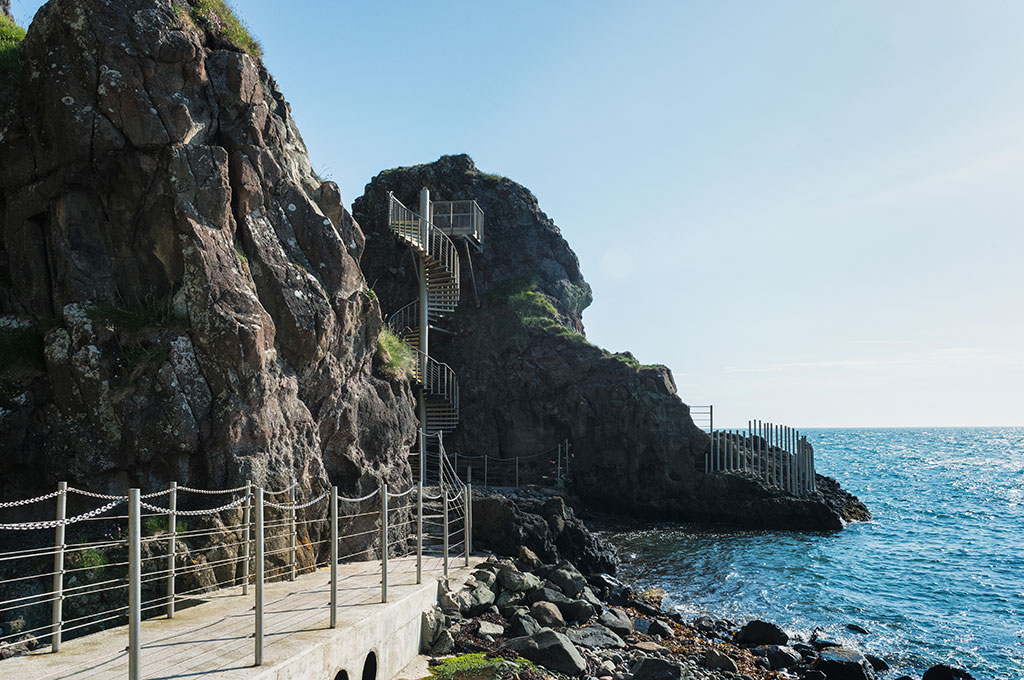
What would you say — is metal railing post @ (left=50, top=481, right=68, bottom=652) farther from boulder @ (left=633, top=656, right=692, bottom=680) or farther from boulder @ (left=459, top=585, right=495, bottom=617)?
boulder @ (left=633, top=656, right=692, bottom=680)

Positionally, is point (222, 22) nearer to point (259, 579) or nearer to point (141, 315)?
point (141, 315)

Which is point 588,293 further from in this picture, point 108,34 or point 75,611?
point 75,611

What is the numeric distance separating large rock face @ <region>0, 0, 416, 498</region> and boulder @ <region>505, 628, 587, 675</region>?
16.7ft

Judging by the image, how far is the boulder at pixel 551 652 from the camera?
35.0ft

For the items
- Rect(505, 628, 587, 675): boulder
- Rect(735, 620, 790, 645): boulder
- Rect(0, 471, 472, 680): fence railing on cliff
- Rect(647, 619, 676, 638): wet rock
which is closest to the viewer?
Rect(0, 471, 472, 680): fence railing on cliff

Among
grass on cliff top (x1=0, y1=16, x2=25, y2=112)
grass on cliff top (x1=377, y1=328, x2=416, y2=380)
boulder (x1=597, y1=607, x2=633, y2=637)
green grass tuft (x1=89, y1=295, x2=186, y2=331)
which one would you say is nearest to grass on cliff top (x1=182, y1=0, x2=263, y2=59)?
grass on cliff top (x1=0, y1=16, x2=25, y2=112)

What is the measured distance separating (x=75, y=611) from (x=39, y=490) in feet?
7.87

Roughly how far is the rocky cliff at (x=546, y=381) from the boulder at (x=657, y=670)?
2063 centimetres

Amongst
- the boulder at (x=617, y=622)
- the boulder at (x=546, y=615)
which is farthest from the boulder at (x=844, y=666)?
the boulder at (x=546, y=615)

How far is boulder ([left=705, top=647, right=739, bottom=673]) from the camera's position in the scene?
12781 mm

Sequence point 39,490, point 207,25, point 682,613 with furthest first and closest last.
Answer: point 682,613 < point 207,25 < point 39,490

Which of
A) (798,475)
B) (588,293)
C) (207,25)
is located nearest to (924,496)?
(798,475)

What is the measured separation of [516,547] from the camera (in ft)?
62.6

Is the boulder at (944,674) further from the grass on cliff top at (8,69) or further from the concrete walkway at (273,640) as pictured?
the grass on cliff top at (8,69)
